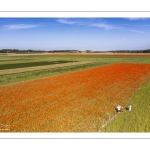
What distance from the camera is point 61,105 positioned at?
1064 centimetres

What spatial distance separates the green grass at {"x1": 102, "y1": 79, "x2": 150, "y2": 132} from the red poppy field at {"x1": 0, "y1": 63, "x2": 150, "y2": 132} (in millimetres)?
424

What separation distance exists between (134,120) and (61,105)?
12.3 ft

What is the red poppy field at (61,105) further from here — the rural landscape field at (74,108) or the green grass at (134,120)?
the green grass at (134,120)

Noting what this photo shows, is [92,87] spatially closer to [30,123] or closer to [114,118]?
[114,118]

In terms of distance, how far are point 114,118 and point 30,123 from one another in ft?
12.0

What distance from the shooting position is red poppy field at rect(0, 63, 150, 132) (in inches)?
328

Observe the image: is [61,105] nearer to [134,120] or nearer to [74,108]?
[74,108]

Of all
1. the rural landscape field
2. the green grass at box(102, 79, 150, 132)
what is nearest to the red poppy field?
the rural landscape field

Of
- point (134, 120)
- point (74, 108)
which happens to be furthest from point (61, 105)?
point (134, 120)

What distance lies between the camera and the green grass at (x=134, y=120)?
8.15 meters

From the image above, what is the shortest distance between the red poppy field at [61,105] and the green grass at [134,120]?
1.39 ft

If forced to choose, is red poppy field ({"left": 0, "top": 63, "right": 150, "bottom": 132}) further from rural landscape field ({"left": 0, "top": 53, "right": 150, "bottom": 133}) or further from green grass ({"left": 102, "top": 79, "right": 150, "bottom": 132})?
green grass ({"left": 102, "top": 79, "right": 150, "bottom": 132})
